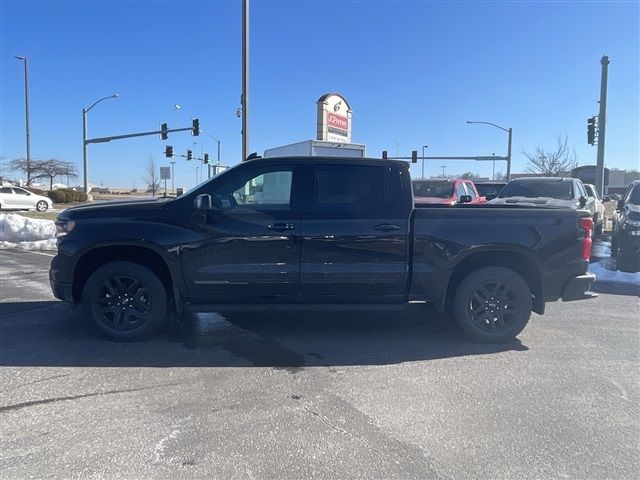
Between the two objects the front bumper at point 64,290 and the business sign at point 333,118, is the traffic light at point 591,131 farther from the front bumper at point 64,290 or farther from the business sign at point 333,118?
the front bumper at point 64,290

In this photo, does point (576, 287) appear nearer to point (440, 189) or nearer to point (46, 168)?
point (440, 189)

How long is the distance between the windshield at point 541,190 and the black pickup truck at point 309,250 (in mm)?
7820

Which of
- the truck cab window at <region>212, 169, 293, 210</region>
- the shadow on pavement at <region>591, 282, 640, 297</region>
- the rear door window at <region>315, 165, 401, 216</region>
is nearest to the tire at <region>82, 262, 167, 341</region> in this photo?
the truck cab window at <region>212, 169, 293, 210</region>

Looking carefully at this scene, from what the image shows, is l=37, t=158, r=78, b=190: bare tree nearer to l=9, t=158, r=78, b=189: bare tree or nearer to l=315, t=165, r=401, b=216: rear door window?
l=9, t=158, r=78, b=189: bare tree

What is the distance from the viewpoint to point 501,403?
13.1 feet

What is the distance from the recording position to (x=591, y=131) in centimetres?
2103

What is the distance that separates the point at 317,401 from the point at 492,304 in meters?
2.46

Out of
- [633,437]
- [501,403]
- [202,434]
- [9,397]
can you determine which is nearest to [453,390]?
[501,403]

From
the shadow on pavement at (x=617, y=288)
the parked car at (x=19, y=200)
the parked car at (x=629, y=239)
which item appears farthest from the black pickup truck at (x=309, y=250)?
the parked car at (x=19, y=200)

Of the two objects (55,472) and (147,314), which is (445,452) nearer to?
(55,472)

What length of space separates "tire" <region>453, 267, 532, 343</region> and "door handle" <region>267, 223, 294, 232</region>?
1955 mm

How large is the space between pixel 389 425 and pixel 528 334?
2988mm

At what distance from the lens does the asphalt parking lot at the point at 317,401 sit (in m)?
3.14

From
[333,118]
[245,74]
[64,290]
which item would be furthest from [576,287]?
[333,118]
